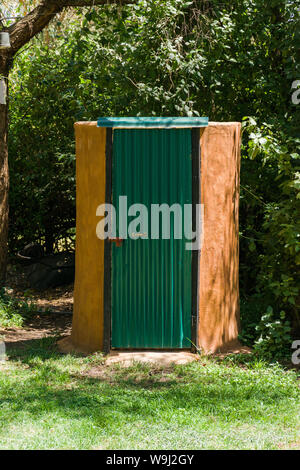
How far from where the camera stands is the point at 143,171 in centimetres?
622

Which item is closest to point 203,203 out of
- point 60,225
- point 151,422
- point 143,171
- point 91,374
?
point 143,171

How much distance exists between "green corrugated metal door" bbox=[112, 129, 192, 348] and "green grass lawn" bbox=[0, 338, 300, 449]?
43 cm

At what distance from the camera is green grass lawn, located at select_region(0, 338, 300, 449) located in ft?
13.8

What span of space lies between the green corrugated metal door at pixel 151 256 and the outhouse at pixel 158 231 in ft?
0.03

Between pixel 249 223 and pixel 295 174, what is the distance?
2068 mm

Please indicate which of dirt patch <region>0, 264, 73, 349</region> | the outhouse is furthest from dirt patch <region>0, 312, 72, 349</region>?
the outhouse

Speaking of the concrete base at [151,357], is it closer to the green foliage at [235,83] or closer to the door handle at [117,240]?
the green foliage at [235,83]

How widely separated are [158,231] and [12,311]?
304cm

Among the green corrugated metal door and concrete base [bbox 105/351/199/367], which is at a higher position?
the green corrugated metal door

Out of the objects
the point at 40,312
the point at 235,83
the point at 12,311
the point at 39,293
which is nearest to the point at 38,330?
the point at 12,311

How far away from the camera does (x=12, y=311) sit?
27.3 ft

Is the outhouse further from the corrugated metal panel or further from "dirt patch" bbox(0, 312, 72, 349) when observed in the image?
"dirt patch" bbox(0, 312, 72, 349)

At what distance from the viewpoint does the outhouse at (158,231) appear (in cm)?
621
